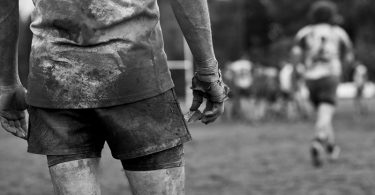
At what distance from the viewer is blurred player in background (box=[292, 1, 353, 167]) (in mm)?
9078

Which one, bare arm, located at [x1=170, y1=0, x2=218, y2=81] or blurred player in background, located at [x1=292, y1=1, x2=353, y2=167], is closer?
bare arm, located at [x1=170, y1=0, x2=218, y2=81]

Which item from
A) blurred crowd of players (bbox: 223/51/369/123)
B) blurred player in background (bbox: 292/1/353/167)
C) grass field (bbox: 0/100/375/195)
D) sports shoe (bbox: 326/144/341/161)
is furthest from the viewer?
blurred crowd of players (bbox: 223/51/369/123)

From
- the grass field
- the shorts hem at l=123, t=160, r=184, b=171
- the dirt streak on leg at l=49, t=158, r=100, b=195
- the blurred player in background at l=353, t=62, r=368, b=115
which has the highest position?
the shorts hem at l=123, t=160, r=184, b=171

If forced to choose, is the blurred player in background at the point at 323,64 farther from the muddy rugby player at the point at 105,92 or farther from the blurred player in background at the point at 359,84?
the blurred player in background at the point at 359,84

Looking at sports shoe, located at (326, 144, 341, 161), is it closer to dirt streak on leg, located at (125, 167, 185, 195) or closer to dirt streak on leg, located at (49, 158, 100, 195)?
dirt streak on leg, located at (125, 167, 185, 195)

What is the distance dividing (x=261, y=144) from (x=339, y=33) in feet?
13.9

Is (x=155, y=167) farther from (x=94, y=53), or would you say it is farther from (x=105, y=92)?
(x=94, y=53)

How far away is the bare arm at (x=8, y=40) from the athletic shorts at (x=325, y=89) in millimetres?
6530

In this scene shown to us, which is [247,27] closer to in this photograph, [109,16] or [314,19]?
[314,19]

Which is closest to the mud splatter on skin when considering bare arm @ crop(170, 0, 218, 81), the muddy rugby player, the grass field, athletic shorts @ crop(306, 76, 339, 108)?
the muddy rugby player

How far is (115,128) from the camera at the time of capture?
8.95 feet

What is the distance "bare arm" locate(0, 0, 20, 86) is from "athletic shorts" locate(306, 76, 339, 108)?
257 inches

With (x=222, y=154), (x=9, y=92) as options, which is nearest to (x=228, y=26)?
(x=222, y=154)

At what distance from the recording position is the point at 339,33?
948cm
